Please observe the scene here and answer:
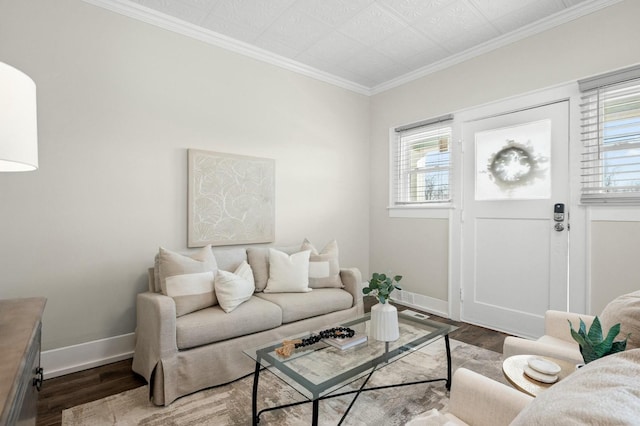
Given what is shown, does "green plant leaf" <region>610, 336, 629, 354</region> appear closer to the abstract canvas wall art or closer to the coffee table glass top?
the coffee table glass top

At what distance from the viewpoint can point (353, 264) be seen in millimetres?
4375

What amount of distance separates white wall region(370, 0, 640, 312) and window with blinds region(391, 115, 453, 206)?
14 cm

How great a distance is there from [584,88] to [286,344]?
306 cm

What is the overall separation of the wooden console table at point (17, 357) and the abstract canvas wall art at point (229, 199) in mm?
1520

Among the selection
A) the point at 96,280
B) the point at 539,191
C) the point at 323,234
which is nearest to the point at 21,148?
the point at 96,280

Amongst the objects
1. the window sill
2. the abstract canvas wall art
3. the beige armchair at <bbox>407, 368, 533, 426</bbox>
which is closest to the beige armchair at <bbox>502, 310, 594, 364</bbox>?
the beige armchair at <bbox>407, 368, 533, 426</bbox>

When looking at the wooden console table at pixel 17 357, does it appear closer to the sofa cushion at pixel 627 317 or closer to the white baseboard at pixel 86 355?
the white baseboard at pixel 86 355

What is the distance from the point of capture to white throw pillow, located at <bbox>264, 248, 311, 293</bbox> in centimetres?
288

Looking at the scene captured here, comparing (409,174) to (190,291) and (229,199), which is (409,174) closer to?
(229,199)

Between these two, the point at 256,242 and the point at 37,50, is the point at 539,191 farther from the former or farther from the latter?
the point at 37,50

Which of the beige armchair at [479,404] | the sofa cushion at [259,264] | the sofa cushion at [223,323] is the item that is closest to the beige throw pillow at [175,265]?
the sofa cushion at [223,323]

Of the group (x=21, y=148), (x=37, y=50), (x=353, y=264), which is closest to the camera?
(x=21, y=148)

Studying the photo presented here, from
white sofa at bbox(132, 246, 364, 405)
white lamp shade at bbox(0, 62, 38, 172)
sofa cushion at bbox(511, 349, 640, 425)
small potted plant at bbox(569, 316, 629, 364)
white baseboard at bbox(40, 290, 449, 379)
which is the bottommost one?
white baseboard at bbox(40, 290, 449, 379)

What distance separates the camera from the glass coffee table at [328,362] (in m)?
1.50
